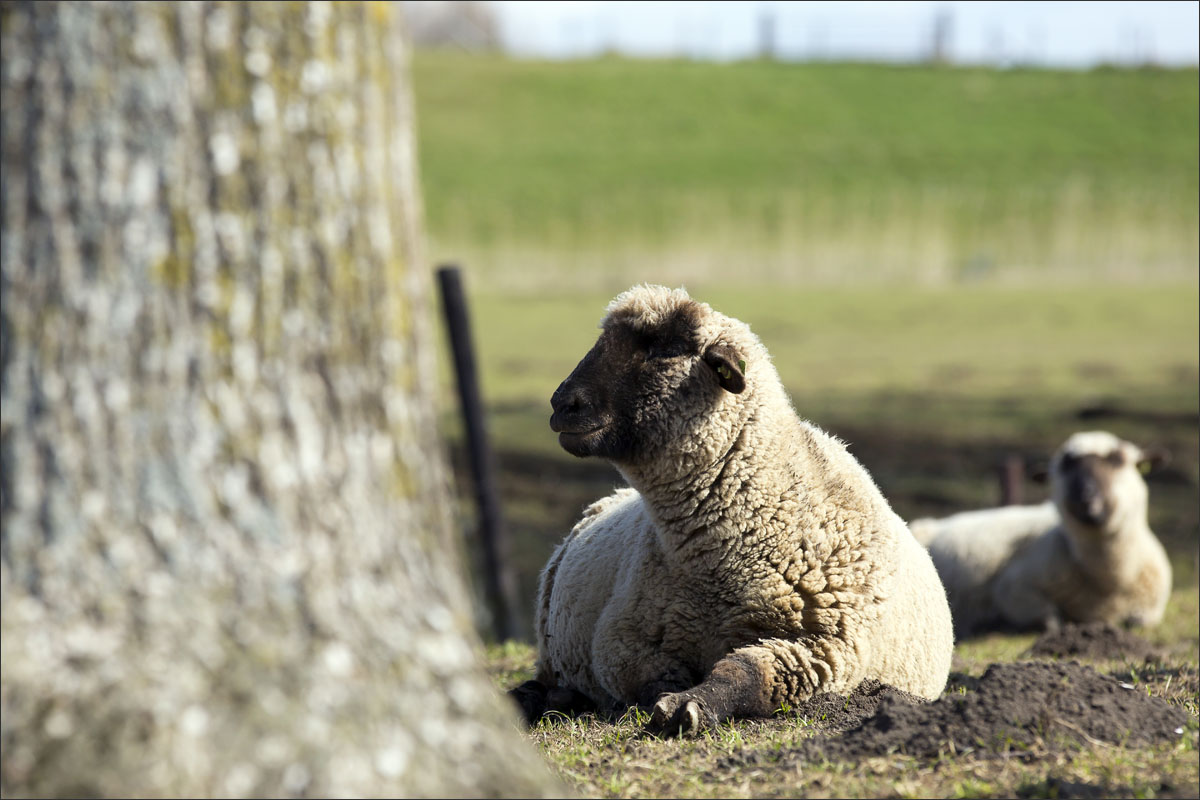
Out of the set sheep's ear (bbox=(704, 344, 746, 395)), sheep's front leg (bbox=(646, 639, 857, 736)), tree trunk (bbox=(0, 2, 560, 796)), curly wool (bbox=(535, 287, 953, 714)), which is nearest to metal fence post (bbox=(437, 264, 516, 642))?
curly wool (bbox=(535, 287, 953, 714))

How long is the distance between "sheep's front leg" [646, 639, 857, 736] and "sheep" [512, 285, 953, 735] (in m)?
0.01

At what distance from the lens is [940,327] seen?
27359mm

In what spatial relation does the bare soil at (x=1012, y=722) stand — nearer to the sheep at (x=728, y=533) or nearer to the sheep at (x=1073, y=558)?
the sheep at (x=728, y=533)

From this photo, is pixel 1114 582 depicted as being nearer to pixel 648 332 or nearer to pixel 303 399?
pixel 648 332

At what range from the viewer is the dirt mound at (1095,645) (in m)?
8.03

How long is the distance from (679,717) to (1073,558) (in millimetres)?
6668

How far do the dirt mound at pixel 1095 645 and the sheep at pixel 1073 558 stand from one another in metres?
1.32

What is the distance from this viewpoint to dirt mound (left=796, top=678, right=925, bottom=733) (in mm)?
4555

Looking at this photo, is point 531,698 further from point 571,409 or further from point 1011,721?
point 1011,721

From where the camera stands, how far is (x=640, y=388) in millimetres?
5230

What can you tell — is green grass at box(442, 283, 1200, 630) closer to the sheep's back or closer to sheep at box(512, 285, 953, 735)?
the sheep's back

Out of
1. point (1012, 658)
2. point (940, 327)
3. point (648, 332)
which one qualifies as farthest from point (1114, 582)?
point (940, 327)

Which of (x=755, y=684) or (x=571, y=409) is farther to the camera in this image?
(x=571, y=409)

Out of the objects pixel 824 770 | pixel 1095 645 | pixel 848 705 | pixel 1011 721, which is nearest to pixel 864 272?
pixel 1095 645
